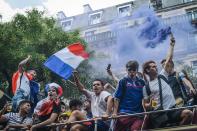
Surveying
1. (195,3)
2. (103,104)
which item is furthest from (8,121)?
(195,3)

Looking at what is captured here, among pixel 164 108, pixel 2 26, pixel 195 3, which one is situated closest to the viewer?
pixel 164 108

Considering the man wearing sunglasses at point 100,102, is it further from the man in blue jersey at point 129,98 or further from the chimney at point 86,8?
the chimney at point 86,8

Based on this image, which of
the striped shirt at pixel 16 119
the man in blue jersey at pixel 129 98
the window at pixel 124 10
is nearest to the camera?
the man in blue jersey at pixel 129 98

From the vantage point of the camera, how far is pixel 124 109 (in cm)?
760

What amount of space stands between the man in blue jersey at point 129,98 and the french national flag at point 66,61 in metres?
2.82

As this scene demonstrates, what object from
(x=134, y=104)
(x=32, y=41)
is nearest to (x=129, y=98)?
(x=134, y=104)

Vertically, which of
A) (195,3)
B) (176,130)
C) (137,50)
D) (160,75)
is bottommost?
(176,130)

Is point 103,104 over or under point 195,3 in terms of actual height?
under

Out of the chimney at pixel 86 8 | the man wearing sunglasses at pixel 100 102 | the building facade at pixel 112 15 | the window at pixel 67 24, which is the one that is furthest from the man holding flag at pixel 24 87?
the chimney at pixel 86 8

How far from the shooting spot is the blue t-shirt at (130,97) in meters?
7.58

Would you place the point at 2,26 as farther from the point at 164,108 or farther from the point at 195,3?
the point at 195,3

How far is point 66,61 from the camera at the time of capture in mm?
10570

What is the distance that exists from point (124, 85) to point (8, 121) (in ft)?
9.78

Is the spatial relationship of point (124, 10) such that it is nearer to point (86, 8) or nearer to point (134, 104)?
point (86, 8)
